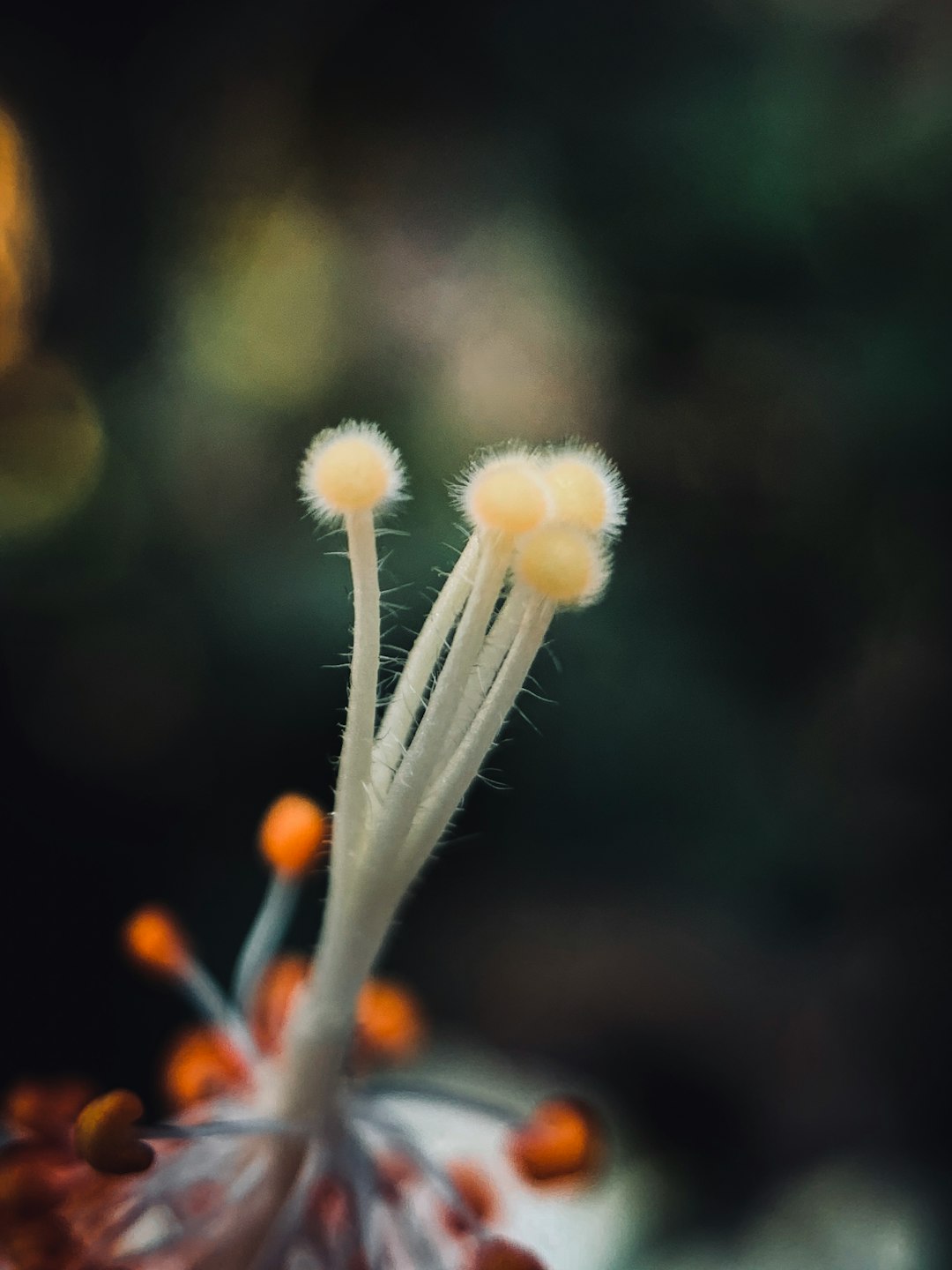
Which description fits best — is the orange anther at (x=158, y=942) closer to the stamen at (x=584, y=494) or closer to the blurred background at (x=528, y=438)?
the blurred background at (x=528, y=438)

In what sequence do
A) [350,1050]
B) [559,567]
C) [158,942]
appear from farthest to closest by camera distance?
1. [158,942]
2. [350,1050]
3. [559,567]

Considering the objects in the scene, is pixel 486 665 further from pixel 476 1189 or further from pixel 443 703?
pixel 476 1189

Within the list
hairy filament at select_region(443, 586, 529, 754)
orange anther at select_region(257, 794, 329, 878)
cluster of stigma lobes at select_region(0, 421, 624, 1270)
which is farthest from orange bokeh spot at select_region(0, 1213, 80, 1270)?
hairy filament at select_region(443, 586, 529, 754)

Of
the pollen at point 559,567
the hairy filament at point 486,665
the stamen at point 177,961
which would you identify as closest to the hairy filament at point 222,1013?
the stamen at point 177,961

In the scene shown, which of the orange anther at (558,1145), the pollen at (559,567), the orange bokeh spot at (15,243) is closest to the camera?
the pollen at (559,567)

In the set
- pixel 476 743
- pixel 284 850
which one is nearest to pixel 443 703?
pixel 476 743

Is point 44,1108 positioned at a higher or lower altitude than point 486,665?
lower
